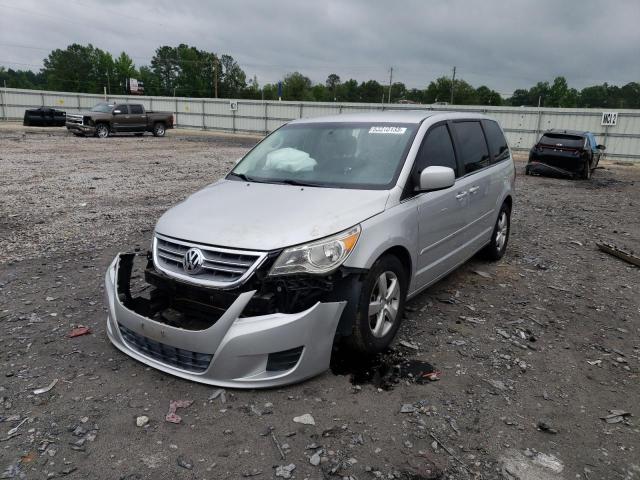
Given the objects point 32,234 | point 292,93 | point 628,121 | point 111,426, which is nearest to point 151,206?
point 32,234

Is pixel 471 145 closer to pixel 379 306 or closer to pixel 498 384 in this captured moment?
pixel 379 306

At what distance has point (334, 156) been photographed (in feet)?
14.1

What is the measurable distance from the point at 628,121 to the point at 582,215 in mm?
19314

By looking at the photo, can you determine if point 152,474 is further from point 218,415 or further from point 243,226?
point 243,226

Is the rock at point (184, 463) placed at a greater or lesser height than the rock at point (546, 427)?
lesser

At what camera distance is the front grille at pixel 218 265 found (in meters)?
3.07

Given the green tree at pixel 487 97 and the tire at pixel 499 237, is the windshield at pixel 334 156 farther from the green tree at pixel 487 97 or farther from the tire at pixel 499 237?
the green tree at pixel 487 97

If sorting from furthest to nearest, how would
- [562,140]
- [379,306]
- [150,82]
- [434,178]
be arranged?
[150,82]
[562,140]
[434,178]
[379,306]

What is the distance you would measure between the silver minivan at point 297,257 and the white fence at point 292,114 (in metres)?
21.6

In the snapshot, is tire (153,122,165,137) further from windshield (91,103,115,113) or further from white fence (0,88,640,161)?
white fence (0,88,640,161)

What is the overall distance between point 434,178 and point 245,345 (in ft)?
6.35

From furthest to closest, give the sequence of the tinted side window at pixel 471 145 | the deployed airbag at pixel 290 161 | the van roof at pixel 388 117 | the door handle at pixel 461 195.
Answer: the tinted side window at pixel 471 145 → the door handle at pixel 461 195 → the van roof at pixel 388 117 → the deployed airbag at pixel 290 161

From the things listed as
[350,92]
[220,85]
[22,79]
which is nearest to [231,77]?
[220,85]

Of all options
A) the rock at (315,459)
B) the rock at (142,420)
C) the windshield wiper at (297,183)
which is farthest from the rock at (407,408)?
the windshield wiper at (297,183)
